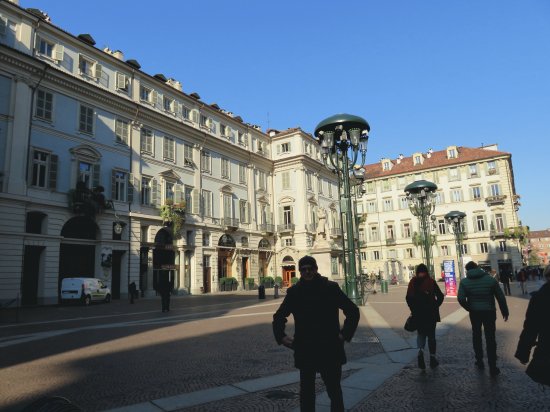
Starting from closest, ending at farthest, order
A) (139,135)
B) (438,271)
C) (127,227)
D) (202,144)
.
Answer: (127,227) → (139,135) → (202,144) → (438,271)

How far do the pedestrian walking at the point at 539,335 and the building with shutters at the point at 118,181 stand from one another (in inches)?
820

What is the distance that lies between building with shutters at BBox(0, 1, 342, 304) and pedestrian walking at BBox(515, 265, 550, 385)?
20.8 metres

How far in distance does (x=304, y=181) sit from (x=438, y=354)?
4215 cm

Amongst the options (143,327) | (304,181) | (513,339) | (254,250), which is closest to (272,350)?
(513,339)

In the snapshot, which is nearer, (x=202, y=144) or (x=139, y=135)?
(x=139, y=135)

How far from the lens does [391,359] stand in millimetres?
7555

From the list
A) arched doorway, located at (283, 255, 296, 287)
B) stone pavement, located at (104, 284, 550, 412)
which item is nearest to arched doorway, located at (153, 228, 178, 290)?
arched doorway, located at (283, 255, 296, 287)

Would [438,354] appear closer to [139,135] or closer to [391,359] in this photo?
[391,359]

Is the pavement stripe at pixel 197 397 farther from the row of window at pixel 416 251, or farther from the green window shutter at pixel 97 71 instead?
the row of window at pixel 416 251

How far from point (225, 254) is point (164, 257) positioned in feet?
27.1

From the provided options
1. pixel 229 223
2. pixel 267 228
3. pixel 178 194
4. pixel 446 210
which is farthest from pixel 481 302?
pixel 446 210

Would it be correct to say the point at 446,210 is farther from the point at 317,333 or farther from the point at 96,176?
the point at 317,333

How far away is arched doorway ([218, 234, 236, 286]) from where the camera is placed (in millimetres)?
40812

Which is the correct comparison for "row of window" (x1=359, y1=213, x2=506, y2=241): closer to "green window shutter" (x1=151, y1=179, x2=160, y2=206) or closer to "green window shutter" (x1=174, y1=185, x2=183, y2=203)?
"green window shutter" (x1=174, y1=185, x2=183, y2=203)
